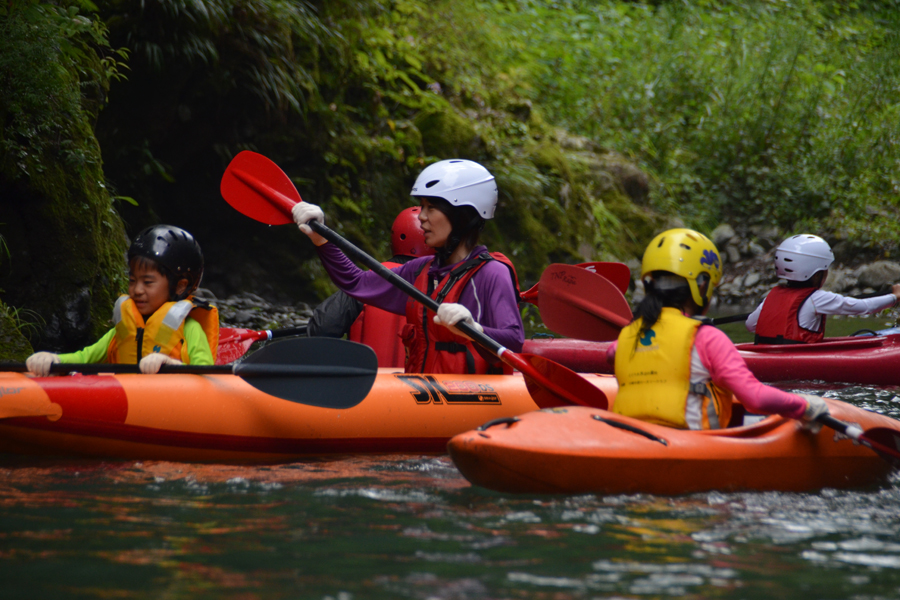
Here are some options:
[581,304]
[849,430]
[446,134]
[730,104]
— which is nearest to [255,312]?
[446,134]

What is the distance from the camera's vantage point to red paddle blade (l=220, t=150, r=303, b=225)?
4141mm

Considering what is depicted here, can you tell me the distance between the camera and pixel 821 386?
5727mm

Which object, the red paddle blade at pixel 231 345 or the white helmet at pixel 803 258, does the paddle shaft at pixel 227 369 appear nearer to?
the red paddle blade at pixel 231 345

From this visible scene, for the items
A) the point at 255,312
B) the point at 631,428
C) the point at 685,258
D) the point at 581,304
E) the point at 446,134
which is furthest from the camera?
the point at 446,134

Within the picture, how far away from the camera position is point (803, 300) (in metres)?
6.01

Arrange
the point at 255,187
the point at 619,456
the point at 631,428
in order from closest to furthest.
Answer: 1. the point at 619,456
2. the point at 631,428
3. the point at 255,187

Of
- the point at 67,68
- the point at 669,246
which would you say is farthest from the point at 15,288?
the point at 669,246

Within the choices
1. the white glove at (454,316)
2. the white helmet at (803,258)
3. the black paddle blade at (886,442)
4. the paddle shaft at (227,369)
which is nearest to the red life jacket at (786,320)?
the white helmet at (803,258)

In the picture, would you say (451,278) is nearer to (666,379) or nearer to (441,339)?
(441,339)

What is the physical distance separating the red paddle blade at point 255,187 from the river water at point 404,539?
146cm

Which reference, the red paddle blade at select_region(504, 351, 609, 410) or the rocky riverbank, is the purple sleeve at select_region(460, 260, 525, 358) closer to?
the red paddle blade at select_region(504, 351, 609, 410)

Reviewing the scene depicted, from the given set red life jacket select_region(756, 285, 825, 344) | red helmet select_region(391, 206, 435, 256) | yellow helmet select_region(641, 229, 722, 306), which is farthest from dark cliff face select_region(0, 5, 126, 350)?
red life jacket select_region(756, 285, 825, 344)

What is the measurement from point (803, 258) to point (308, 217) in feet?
12.4

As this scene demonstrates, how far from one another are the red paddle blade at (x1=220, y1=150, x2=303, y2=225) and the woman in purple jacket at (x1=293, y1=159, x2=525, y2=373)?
0.32 meters
